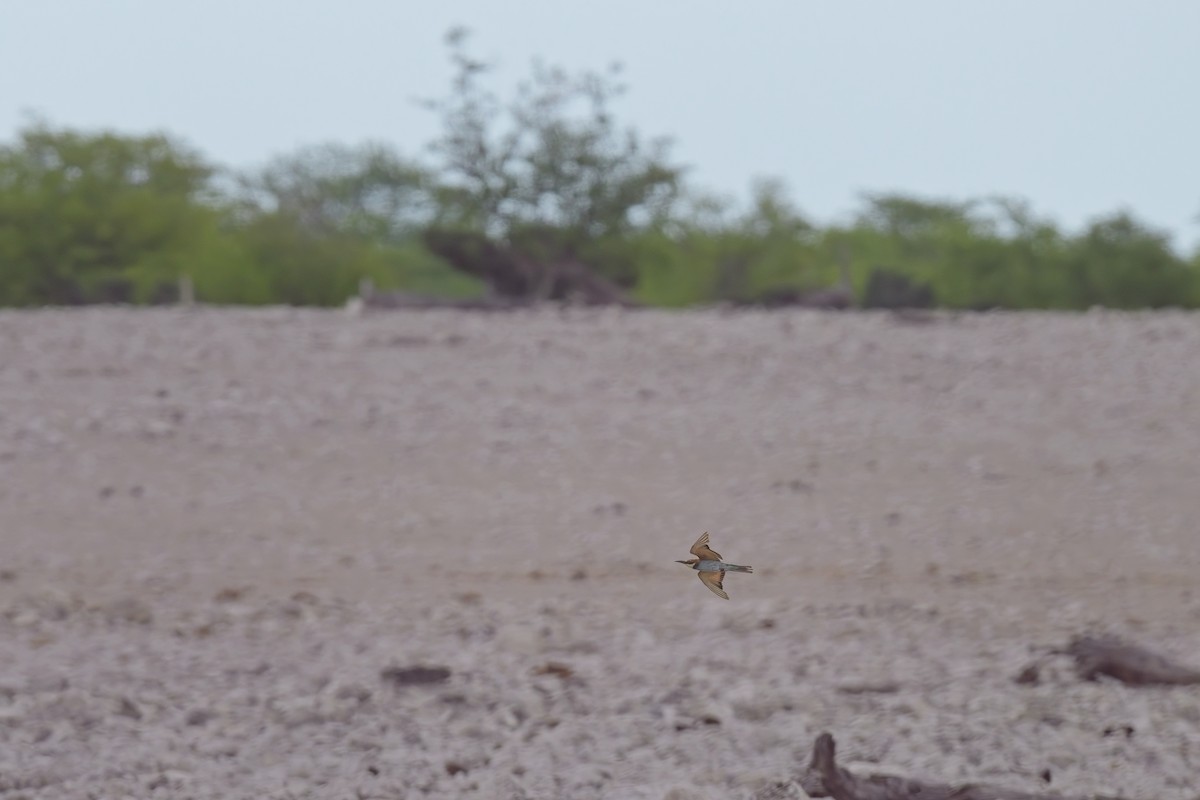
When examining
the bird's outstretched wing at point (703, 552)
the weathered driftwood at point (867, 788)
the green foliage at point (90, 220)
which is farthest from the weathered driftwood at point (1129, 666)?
the green foliage at point (90, 220)

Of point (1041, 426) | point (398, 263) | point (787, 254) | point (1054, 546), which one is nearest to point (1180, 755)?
point (1054, 546)

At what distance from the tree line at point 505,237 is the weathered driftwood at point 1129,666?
32.8 ft

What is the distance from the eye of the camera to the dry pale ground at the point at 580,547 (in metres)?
4.43

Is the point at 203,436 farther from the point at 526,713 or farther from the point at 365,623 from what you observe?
the point at 526,713

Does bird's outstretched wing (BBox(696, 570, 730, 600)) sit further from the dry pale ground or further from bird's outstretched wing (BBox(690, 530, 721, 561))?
the dry pale ground

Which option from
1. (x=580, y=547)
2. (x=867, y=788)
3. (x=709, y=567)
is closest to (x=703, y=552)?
(x=709, y=567)

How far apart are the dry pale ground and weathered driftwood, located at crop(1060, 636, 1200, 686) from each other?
0.10m

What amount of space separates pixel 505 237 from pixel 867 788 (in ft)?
55.9

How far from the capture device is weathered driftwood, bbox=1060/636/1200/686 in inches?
194

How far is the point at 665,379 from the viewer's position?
400 inches

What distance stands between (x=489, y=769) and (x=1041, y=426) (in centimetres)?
574

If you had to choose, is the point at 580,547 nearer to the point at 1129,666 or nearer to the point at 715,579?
the point at 1129,666

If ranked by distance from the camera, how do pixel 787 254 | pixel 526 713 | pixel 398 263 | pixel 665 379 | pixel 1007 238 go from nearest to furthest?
1. pixel 526 713
2. pixel 665 379
3. pixel 1007 238
4. pixel 787 254
5. pixel 398 263

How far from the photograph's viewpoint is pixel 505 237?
20.5 m
